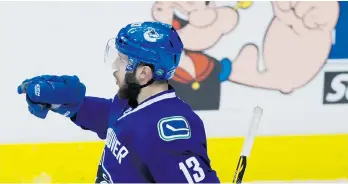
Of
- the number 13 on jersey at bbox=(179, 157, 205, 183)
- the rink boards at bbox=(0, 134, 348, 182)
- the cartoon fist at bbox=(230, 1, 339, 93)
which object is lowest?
the rink boards at bbox=(0, 134, 348, 182)

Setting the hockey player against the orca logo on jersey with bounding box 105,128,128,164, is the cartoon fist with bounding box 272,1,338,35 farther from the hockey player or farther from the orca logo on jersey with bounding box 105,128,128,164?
the orca logo on jersey with bounding box 105,128,128,164

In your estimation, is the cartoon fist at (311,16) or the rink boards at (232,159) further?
the cartoon fist at (311,16)

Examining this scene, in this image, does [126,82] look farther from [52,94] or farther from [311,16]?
[311,16]

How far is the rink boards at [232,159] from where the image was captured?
3.32 metres

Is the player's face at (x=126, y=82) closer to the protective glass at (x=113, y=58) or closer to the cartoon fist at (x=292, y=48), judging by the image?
the protective glass at (x=113, y=58)

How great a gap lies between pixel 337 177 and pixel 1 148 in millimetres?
1556

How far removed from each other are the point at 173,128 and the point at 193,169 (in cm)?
11

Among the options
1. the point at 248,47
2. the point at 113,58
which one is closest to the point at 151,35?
the point at 113,58

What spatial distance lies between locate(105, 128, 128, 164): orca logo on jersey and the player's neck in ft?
0.37

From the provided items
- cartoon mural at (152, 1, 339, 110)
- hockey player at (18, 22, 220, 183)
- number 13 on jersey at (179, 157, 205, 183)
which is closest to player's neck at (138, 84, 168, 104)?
hockey player at (18, 22, 220, 183)

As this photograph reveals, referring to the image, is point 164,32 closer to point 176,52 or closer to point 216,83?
point 176,52

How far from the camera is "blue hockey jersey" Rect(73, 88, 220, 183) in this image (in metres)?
1.82

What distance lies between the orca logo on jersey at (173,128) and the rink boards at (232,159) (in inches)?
61.1

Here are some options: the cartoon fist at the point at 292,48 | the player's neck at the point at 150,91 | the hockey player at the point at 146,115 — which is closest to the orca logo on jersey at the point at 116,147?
the hockey player at the point at 146,115
